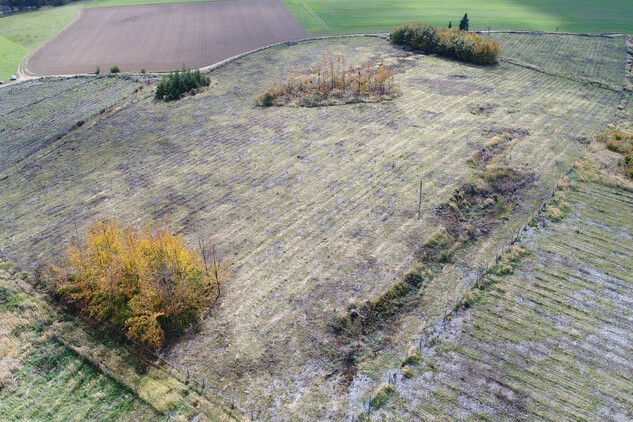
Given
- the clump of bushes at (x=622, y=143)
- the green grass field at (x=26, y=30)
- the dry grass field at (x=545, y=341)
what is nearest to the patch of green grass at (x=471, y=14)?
the clump of bushes at (x=622, y=143)

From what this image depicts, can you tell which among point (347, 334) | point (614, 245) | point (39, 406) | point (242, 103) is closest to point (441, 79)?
point (242, 103)

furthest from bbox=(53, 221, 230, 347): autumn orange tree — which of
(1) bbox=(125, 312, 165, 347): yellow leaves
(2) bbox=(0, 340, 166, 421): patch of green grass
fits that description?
(2) bbox=(0, 340, 166, 421): patch of green grass

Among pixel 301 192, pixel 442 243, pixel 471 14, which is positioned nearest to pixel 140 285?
pixel 301 192

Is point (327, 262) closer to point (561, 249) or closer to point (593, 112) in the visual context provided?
point (561, 249)

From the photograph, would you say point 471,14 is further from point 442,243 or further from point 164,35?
point 442,243

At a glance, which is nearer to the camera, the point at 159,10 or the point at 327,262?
the point at 327,262

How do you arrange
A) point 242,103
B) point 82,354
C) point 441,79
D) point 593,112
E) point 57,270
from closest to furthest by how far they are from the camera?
point 82,354, point 57,270, point 593,112, point 242,103, point 441,79
